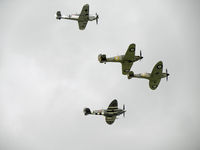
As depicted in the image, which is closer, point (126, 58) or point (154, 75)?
point (126, 58)

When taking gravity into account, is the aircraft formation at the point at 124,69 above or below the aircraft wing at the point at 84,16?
below

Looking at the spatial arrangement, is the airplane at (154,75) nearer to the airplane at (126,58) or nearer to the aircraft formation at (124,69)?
the aircraft formation at (124,69)

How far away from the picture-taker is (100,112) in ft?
222

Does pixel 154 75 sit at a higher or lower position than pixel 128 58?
lower

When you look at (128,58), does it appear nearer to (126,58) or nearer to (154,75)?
(126,58)

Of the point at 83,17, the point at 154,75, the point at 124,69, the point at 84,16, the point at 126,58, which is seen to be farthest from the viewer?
the point at 83,17

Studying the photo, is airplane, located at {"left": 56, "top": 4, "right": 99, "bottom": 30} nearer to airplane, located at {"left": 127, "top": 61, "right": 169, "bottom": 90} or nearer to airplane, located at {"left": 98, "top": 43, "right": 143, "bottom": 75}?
airplane, located at {"left": 98, "top": 43, "right": 143, "bottom": 75}

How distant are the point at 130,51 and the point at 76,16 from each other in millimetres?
14625

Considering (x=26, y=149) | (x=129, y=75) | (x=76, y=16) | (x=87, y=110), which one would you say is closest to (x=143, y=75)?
(x=129, y=75)

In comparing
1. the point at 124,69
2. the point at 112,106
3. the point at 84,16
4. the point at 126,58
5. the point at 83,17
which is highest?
the point at 84,16

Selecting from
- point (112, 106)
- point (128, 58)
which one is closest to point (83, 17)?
point (128, 58)

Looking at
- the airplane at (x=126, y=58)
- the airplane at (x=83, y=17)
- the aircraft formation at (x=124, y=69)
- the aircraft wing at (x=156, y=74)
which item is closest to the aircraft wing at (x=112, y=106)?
the aircraft formation at (x=124, y=69)

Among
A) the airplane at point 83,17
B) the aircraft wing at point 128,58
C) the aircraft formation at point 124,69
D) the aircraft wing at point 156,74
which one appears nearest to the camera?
the aircraft wing at point 128,58

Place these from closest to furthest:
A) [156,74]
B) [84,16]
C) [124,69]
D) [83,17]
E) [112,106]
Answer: [124,69] < [156,74] < [112,106] < [84,16] < [83,17]
